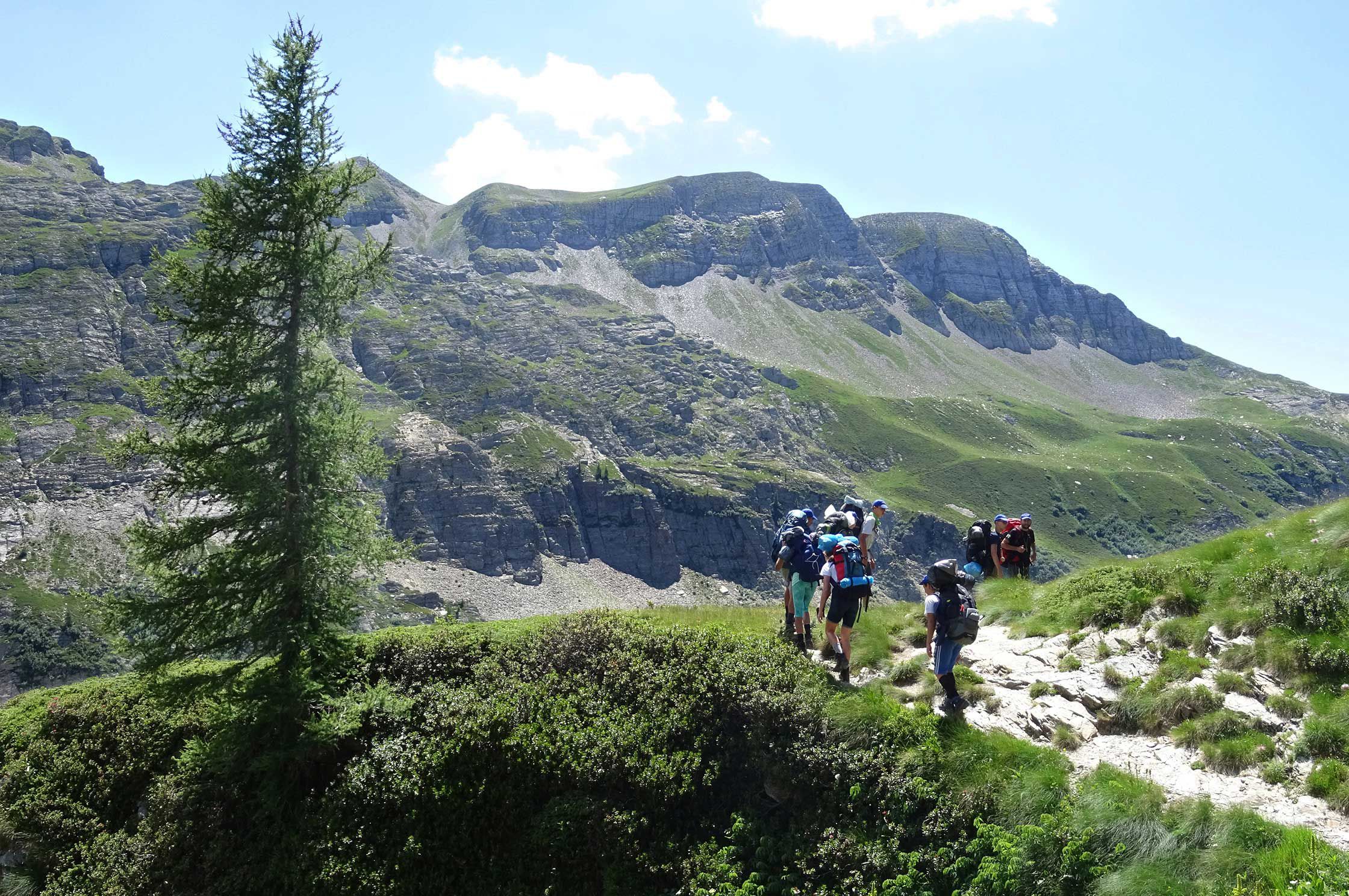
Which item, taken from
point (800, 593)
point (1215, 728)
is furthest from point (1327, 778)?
point (800, 593)

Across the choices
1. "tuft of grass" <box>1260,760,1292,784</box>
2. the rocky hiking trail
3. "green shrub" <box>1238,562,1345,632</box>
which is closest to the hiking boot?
the rocky hiking trail

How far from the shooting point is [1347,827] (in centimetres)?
891

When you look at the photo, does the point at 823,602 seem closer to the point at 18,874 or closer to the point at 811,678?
the point at 811,678

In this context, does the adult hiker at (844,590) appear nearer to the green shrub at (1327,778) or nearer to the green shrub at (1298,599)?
the green shrub at (1327,778)

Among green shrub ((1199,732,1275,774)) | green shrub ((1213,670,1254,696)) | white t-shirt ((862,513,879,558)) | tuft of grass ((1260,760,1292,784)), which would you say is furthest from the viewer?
white t-shirt ((862,513,879,558))

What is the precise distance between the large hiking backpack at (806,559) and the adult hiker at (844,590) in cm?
71

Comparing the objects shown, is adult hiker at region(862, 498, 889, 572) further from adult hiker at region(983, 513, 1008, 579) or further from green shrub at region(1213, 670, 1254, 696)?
green shrub at region(1213, 670, 1254, 696)

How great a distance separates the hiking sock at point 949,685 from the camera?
12.4 metres

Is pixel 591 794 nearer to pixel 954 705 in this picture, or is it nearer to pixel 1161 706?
pixel 954 705

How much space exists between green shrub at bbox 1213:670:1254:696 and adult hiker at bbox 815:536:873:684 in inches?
211

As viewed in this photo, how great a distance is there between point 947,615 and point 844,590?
1873 millimetres

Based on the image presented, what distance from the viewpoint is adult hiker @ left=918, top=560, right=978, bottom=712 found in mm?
12094

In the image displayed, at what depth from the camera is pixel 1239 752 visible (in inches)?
404

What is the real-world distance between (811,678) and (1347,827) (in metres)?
7.14
